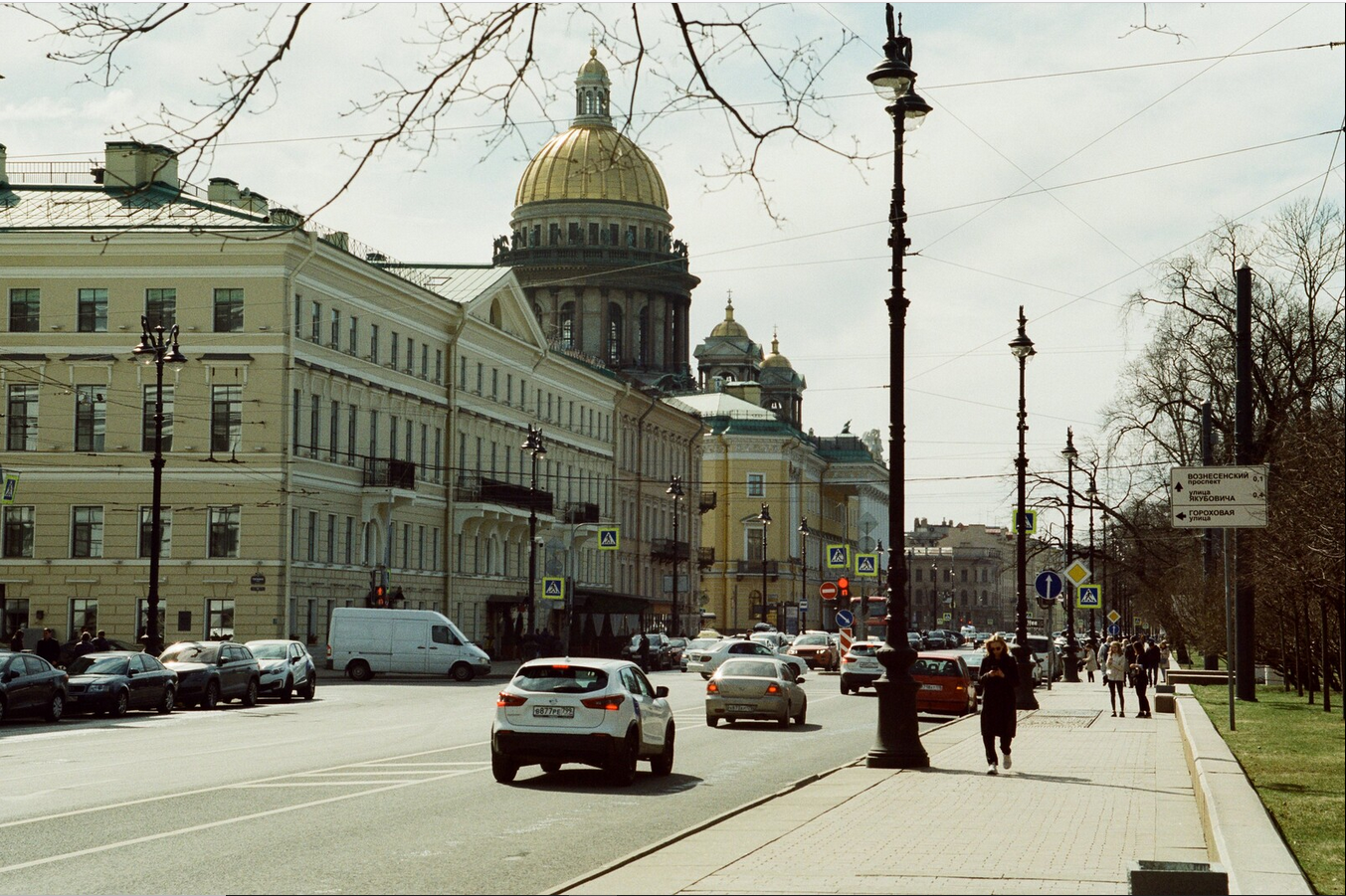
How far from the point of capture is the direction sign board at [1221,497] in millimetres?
20547

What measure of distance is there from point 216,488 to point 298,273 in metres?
7.53

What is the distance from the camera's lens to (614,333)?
135125 mm

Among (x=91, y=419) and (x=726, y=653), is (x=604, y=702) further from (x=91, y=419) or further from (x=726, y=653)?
(x=91, y=419)

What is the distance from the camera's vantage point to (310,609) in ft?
197

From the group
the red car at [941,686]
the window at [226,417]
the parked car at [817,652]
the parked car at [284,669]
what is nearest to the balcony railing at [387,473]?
the window at [226,417]

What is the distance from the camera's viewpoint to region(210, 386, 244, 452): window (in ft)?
194

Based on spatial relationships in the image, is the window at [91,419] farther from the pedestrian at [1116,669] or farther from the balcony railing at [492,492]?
the pedestrian at [1116,669]

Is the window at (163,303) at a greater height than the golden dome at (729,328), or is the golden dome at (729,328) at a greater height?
the golden dome at (729,328)

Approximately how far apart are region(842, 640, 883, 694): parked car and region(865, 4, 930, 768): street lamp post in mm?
27448

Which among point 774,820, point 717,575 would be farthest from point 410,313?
point 717,575

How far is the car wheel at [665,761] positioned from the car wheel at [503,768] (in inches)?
87.6

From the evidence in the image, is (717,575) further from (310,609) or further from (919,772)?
(919,772)

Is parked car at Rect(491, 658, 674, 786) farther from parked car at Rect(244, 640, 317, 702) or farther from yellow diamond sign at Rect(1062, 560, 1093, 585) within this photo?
yellow diamond sign at Rect(1062, 560, 1093, 585)

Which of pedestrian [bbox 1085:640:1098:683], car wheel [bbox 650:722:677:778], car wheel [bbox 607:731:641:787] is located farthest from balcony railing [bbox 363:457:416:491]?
car wheel [bbox 607:731:641:787]
